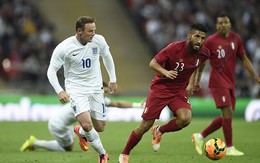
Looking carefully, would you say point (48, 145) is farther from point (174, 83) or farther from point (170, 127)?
point (174, 83)

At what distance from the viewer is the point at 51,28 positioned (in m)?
27.0

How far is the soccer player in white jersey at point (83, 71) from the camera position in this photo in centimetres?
1116

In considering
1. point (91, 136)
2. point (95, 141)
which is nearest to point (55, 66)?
point (91, 136)

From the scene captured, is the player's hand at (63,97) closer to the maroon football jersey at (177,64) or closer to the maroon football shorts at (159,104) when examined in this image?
the maroon football shorts at (159,104)

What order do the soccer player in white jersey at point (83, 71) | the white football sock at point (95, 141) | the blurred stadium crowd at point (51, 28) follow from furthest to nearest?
1. the blurred stadium crowd at point (51, 28)
2. the soccer player in white jersey at point (83, 71)
3. the white football sock at point (95, 141)

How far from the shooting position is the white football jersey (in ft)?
37.3

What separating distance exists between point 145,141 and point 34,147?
9.34 ft

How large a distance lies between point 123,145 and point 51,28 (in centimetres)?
1289

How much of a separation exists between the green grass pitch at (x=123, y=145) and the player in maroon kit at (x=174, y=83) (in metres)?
0.76

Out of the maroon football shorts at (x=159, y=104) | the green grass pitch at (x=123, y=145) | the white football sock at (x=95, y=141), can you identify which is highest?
the maroon football shorts at (x=159, y=104)

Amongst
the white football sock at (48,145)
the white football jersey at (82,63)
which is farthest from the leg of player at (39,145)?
the white football jersey at (82,63)

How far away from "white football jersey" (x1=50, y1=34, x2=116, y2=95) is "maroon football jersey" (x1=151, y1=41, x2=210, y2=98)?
0.88 meters

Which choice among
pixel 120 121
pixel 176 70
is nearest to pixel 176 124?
pixel 176 70

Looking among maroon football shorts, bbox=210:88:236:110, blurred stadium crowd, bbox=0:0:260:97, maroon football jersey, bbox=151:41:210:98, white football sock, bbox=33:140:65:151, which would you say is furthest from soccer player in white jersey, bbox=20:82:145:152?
blurred stadium crowd, bbox=0:0:260:97
